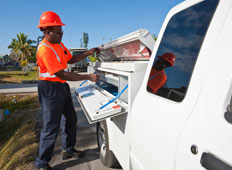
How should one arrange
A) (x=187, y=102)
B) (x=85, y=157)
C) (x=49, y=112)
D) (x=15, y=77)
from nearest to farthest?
(x=187, y=102), (x=49, y=112), (x=85, y=157), (x=15, y=77)

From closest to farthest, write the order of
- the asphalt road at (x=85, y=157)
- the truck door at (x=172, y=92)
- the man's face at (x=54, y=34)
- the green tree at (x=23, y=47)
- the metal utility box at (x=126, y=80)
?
the truck door at (x=172, y=92) → the metal utility box at (x=126, y=80) → the man's face at (x=54, y=34) → the asphalt road at (x=85, y=157) → the green tree at (x=23, y=47)

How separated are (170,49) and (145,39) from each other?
532mm

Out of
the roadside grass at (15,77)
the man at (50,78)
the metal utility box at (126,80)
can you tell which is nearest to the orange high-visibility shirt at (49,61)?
the man at (50,78)

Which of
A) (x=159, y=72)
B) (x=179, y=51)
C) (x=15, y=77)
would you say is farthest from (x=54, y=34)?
(x=15, y=77)

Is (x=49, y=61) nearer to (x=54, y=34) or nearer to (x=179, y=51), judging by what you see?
(x=54, y=34)

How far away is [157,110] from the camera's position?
1183 millimetres

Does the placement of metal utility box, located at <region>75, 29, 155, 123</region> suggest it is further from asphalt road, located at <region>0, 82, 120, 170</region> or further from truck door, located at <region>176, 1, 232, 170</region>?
asphalt road, located at <region>0, 82, 120, 170</region>

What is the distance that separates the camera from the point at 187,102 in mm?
959

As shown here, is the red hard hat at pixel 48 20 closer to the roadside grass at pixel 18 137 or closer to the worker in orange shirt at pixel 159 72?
the worker in orange shirt at pixel 159 72

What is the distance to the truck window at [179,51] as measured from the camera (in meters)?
1.01

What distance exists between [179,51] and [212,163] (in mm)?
713

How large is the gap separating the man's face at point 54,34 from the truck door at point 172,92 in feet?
4.88

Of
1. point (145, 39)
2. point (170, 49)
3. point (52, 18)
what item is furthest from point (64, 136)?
point (170, 49)

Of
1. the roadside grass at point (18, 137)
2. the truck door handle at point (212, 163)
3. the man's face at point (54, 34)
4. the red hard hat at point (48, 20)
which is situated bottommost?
the roadside grass at point (18, 137)
